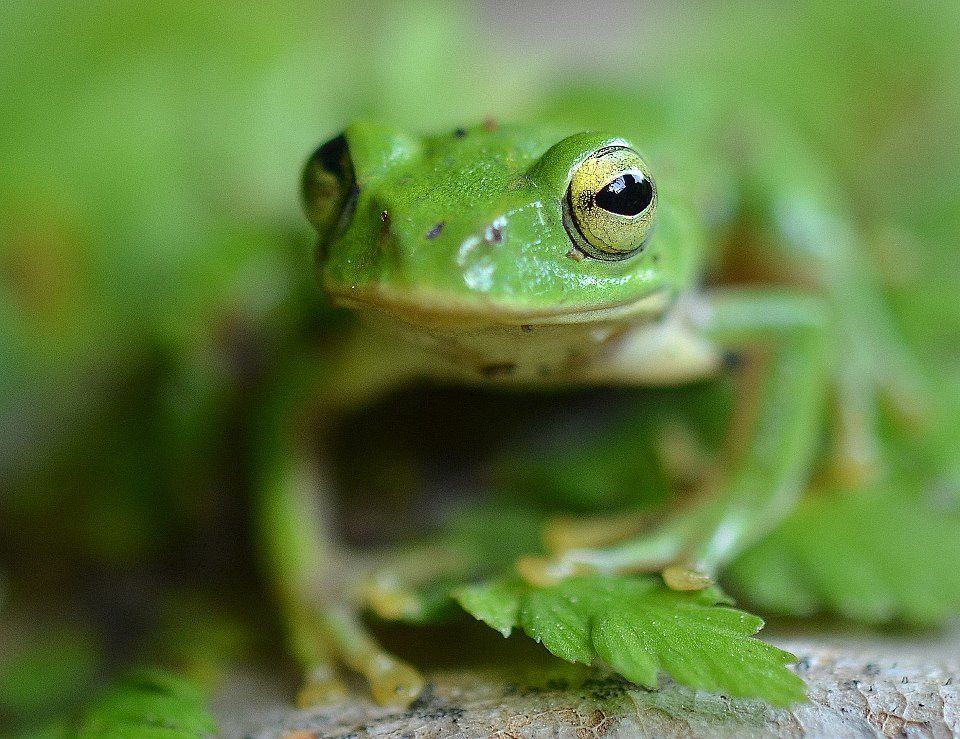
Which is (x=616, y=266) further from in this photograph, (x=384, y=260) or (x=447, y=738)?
(x=447, y=738)

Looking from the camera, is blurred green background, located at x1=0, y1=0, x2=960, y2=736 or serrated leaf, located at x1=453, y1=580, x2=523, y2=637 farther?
blurred green background, located at x1=0, y1=0, x2=960, y2=736

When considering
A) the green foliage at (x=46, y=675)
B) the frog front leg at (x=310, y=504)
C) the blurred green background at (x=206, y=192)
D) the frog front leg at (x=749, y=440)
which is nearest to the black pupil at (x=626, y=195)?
the frog front leg at (x=749, y=440)

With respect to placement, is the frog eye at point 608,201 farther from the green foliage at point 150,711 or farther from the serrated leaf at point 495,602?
the green foliage at point 150,711

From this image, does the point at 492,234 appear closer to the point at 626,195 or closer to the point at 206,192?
the point at 626,195

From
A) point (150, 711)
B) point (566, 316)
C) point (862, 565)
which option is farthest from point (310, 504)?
point (862, 565)

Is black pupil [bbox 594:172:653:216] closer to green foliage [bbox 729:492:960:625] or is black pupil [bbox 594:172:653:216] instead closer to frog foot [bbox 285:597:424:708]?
green foliage [bbox 729:492:960:625]

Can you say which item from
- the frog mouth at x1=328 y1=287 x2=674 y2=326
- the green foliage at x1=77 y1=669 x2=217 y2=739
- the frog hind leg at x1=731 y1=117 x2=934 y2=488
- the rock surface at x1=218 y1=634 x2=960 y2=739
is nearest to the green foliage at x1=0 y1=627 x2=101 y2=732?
the green foliage at x1=77 y1=669 x2=217 y2=739

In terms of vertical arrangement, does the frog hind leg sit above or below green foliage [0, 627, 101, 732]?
above
